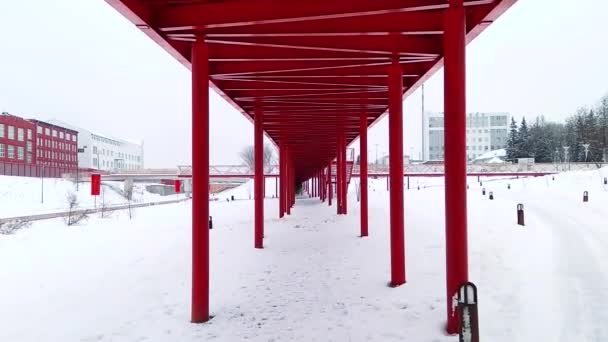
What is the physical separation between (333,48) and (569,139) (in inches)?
3230

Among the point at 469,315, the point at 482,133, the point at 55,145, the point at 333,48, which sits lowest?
the point at 469,315

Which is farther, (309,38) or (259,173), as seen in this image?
(259,173)

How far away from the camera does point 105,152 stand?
106 meters

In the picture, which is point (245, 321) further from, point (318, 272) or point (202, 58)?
point (202, 58)

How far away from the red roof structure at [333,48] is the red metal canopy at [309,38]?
14 mm

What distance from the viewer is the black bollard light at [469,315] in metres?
3.91

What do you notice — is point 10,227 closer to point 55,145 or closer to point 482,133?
point 55,145

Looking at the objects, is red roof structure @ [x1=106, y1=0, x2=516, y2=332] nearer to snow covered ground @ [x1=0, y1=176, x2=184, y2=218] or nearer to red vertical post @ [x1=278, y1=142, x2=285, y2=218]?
red vertical post @ [x1=278, y1=142, x2=285, y2=218]

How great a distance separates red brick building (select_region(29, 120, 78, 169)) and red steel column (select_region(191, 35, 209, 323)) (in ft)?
255

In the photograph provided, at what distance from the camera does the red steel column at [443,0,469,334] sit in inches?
197

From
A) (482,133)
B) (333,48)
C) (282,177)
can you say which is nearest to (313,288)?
(333,48)

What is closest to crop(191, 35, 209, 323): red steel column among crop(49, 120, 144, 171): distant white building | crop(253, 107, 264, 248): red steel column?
crop(253, 107, 264, 248): red steel column

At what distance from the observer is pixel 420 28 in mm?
6055

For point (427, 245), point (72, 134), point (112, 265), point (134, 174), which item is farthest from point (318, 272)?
point (72, 134)
